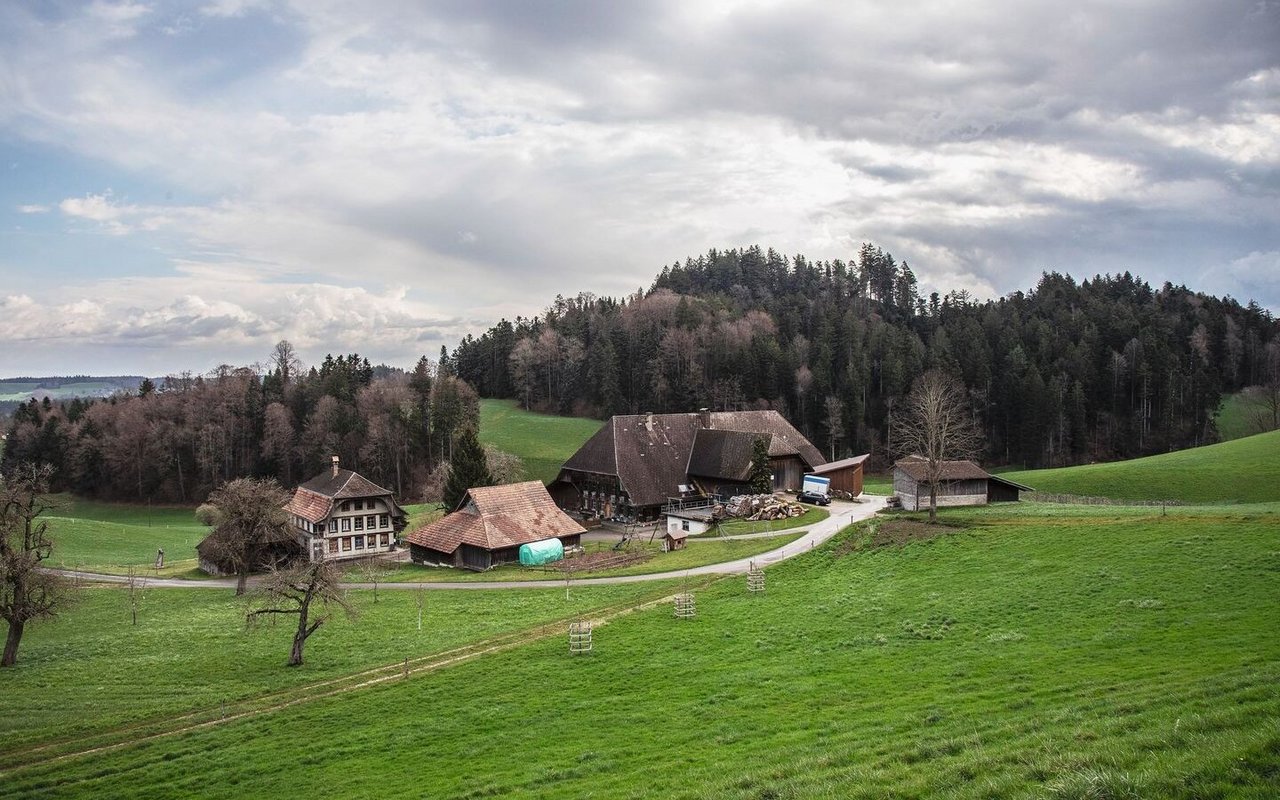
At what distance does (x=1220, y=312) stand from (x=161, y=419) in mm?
168745

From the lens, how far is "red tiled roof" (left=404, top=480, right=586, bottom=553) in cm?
5091

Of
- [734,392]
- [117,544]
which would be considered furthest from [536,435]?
[117,544]

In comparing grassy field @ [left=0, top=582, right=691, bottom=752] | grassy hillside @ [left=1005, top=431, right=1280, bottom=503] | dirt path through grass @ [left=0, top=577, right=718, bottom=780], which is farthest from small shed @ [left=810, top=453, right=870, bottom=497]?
dirt path through grass @ [left=0, top=577, right=718, bottom=780]

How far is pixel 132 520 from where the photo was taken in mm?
92500

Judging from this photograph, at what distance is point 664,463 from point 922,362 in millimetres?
55904

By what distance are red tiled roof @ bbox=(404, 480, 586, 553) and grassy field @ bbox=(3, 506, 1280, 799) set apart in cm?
2022

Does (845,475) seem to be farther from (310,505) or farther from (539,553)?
(310,505)

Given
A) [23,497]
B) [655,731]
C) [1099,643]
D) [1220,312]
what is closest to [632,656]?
[655,731]

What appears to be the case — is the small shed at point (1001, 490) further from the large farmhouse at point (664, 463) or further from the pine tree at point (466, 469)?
the pine tree at point (466, 469)

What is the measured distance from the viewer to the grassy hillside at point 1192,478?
181 feet

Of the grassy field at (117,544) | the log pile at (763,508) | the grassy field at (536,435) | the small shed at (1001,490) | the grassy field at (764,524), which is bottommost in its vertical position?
the grassy field at (117,544)

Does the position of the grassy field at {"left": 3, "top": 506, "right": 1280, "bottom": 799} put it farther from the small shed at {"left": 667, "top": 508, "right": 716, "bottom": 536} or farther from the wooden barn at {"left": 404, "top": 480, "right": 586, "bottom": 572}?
the small shed at {"left": 667, "top": 508, "right": 716, "bottom": 536}

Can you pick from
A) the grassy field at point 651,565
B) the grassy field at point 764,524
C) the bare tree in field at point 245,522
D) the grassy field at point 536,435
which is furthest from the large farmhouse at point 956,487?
the grassy field at point 536,435

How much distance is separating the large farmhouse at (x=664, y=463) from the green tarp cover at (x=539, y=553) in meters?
13.1
